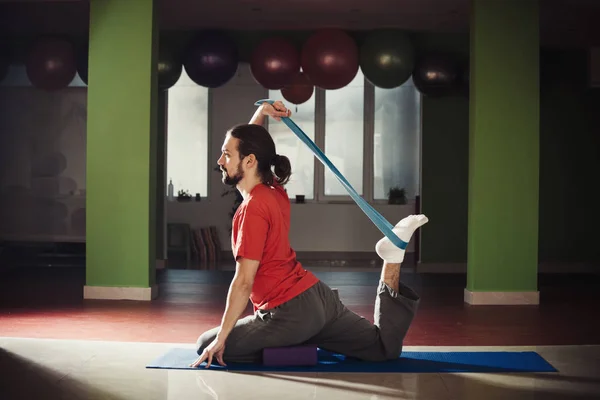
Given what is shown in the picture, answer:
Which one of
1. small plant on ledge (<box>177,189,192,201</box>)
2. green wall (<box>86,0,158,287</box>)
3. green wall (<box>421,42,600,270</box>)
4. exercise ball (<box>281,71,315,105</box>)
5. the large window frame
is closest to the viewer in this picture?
green wall (<box>86,0,158,287</box>)

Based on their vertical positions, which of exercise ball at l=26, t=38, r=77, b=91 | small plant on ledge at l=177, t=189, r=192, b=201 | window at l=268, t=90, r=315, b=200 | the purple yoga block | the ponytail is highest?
exercise ball at l=26, t=38, r=77, b=91

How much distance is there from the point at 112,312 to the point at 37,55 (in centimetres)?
272

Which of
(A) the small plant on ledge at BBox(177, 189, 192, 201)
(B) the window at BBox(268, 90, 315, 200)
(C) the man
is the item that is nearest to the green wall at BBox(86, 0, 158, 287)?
(C) the man

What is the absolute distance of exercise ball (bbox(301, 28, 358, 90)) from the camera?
6164 mm

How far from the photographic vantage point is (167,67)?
21.6 feet

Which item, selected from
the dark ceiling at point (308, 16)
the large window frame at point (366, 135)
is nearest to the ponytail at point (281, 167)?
the dark ceiling at point (308, 16)

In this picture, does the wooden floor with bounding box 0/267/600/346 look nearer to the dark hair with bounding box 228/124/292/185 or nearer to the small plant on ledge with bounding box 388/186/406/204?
the dark hair with bounding box 228/124/292/185

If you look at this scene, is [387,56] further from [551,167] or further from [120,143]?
[551,167]

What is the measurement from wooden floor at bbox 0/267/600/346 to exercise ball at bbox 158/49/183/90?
5.85 feet

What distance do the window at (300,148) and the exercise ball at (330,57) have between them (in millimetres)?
3324

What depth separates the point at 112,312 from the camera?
4.79m

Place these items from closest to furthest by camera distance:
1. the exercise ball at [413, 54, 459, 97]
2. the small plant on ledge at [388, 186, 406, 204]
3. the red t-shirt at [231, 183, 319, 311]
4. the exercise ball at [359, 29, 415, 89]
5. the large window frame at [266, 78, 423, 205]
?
1. the red t-shirt at [231, 183, 319, 311]
2. the exercise ball at [359, 29, 415, 89]
3. the exercise ball at [413, 54, 459, 97]
4. the small plant on ledge at [388, 186, 406, 204]
5. the large window frame at [266, 78, 423, 205]

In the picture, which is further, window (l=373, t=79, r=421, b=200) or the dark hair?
window (l=373, t=79, r=421, b=200)

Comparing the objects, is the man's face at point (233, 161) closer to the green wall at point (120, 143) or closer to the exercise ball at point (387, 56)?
the green wall at point (120, 143)
